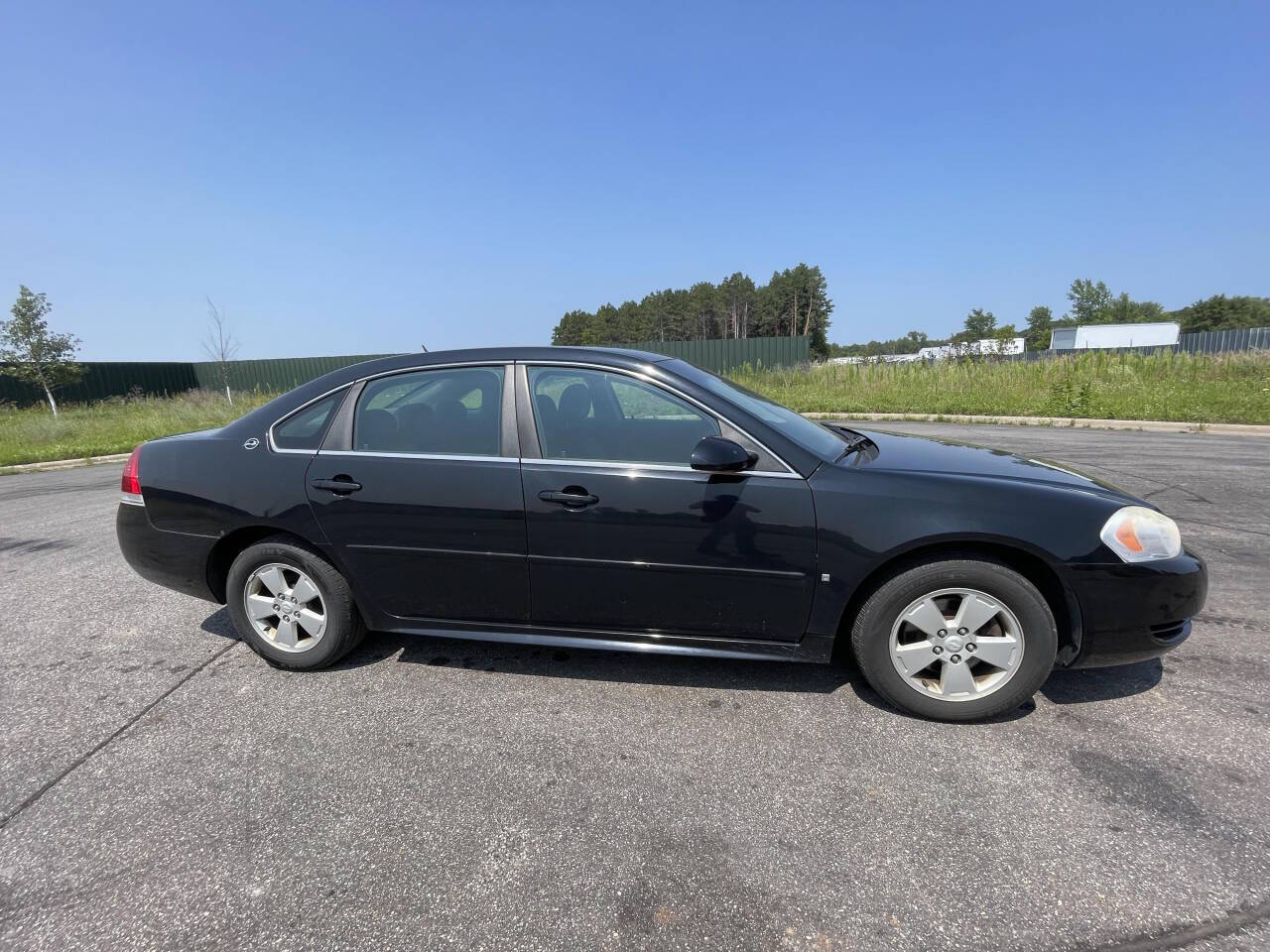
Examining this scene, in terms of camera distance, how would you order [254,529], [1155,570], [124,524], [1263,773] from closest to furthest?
1. [1263,773]
2. [1155,570]
3. [254,529]
4. [124,524]

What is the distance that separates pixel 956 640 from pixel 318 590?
294cm

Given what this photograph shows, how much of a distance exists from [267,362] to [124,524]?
3768 centimetres

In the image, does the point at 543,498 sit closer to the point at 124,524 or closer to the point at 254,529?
the point at 254,529

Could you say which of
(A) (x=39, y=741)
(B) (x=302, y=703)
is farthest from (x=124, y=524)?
(B) (x=302, y=703)

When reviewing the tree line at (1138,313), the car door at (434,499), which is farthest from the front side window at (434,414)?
the tree line at (1138,313)

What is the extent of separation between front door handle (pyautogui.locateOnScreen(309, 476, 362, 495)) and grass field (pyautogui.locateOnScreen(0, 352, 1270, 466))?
44.1 feet

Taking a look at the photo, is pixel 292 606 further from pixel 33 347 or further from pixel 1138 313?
pixel 1138 313

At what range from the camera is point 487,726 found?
8.79 ft

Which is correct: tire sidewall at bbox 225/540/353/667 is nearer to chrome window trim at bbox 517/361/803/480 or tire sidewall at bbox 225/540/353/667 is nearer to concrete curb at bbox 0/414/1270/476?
chrome window trim at bbox 517/361/803/480

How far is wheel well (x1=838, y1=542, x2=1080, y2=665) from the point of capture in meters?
2.52

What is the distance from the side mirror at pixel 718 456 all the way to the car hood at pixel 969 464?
48 cm

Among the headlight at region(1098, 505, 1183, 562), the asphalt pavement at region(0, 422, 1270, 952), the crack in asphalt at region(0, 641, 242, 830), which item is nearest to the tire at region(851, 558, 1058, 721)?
the asphalt pavement at region(0, 422, 1270, 952)

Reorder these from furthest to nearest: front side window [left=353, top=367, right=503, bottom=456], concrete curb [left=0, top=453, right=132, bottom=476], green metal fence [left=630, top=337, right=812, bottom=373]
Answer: green metal fence [left=630, top=337, right=812, bottom=373] → concrete curb [left=0, top=453, right=132, bottom=476] → front side window [left=353, top=367, right=503, bottom=456]

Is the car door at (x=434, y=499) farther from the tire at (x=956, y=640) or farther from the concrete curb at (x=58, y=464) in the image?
the concrete curb at (x=58, y=464)
